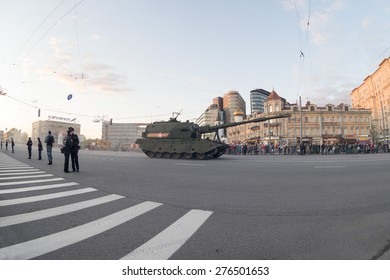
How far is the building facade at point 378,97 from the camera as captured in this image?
218 feet

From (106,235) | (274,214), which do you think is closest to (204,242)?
(106,235)

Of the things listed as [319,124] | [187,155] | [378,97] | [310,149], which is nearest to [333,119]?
[319,124]

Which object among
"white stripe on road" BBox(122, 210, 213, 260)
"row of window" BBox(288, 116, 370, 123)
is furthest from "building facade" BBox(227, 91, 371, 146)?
"white stripe on road" BBox(122, 210, 213, 260)

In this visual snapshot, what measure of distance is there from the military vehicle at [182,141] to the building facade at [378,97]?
6279 cm

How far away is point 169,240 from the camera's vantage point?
2.59 meters

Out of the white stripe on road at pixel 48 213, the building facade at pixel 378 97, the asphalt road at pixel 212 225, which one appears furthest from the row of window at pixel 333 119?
the white stripe on road at pixel 48 213

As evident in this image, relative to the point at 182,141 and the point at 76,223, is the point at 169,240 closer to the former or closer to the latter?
the point at 76,223

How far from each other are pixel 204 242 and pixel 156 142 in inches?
708

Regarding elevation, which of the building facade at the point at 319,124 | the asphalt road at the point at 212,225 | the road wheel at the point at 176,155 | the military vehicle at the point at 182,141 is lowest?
the asphalt road at the point at 212,225

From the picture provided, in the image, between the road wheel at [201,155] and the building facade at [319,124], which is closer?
the road wheel at [201,155]

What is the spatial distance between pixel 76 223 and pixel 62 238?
56 centimetres

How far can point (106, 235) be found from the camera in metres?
2.75

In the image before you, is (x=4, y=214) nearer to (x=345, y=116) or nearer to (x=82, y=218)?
(x=82, y=218)

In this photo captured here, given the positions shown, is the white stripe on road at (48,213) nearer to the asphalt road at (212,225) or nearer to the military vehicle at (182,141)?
the asphalt road at (212,225)
